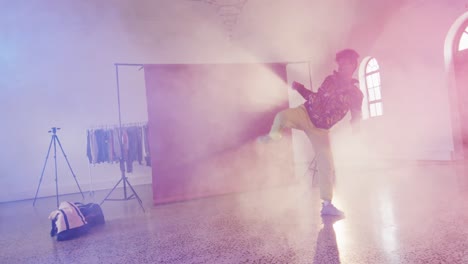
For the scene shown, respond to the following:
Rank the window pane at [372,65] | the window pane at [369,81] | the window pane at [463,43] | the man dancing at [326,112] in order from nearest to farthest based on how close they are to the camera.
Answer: the man dancing at [326,112] < the window pane at [463,43] < the window pane at [372,65] < the window pane at [369,81]

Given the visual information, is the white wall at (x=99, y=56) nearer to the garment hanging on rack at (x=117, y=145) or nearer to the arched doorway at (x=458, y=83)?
the arched doorway at (x=458, y=83)

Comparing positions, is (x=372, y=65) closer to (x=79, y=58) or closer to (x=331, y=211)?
(x=331, y=211)

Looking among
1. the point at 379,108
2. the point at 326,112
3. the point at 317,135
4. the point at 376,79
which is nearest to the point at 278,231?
the point at 317,135

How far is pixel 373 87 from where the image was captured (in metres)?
6.80

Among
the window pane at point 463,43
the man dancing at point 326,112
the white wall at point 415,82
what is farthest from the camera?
the white wall at point 415,82

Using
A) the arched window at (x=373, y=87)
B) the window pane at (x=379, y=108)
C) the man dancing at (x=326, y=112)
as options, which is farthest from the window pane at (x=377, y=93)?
the man dancing at (x=326, y=112)

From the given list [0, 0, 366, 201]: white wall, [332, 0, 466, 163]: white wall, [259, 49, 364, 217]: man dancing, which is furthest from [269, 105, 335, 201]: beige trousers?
[0, 0, 366, 201]: white wall

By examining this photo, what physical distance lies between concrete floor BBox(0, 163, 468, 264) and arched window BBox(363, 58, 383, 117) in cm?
327

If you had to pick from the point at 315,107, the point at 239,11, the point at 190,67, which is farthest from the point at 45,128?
the point at 315,107

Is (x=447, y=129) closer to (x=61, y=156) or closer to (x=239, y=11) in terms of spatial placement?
(x=239, y=11)

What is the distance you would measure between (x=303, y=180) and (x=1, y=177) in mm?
5351

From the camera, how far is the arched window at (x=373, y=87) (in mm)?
6641

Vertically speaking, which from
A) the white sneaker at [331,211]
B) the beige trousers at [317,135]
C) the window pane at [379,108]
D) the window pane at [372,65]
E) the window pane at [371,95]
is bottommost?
the white sneaker at [331,211]

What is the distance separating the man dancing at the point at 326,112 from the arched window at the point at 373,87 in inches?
187
